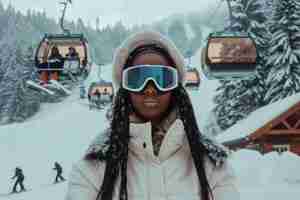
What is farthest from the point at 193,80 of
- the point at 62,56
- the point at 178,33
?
the point at 178,33

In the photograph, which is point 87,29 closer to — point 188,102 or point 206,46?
point 206,46

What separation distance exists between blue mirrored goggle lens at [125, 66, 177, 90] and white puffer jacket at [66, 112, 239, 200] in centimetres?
17

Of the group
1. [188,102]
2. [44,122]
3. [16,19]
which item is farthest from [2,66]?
[188,102]

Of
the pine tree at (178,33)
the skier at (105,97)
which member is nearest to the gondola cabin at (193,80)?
the skier at (105,97)

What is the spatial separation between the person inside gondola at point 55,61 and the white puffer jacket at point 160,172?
53.9 ft

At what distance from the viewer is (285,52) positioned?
3409 centimetres

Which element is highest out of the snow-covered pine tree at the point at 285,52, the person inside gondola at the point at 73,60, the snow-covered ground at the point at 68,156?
the snow-covered pine tree at the point at 285,52

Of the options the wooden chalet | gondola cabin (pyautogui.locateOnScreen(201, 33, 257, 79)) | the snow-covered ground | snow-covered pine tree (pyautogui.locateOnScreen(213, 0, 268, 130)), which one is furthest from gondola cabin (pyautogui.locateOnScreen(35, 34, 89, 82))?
snow-covered pine tree (pyautogui.locateOnScreen(213, 0, 268, 130))

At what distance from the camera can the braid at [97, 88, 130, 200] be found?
2.07m

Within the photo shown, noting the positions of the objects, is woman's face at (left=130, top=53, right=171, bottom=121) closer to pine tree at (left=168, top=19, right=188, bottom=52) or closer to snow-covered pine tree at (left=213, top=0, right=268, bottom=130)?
snow-covered pine tree at (left=213, top=0, right=268, bottom=130)

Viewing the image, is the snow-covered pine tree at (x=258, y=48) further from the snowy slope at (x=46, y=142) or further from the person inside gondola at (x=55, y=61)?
the person inside gondola at (x=55, y=61)

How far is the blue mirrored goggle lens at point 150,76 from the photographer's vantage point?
89.0 inches

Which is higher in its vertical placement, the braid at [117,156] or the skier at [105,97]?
the skier at [105,97]

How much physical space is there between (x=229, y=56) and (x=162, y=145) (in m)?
15.3
